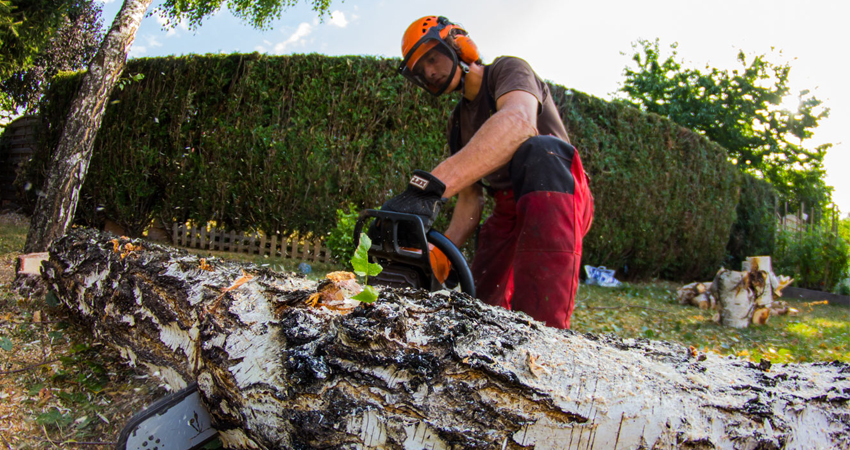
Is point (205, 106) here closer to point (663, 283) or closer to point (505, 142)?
point (505, 142)

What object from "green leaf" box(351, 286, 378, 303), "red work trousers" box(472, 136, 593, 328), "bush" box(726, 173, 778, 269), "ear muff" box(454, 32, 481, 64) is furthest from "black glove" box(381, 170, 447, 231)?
"bush" box(726, 173, 778, 269)

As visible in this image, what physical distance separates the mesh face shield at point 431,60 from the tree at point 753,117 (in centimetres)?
1837

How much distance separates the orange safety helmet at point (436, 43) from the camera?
217 centimetres

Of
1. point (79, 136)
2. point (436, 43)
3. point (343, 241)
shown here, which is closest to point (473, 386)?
point (436, 43)

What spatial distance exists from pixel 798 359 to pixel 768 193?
1152 cm

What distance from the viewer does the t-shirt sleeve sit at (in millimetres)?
2027

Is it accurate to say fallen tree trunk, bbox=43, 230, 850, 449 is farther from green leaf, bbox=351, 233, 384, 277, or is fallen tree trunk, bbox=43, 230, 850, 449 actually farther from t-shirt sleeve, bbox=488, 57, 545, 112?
t-shirt sleeve, bbox=488, 57, 545, 112

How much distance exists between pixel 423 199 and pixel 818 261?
985cm

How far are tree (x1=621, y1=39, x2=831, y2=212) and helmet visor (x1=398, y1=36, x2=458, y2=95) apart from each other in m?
18.4

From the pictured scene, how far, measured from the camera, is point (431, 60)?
225 cm

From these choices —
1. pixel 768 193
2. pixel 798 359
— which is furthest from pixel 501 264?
pixel 768 193

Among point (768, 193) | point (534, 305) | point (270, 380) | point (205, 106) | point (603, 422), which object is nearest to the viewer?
point (603, 422)

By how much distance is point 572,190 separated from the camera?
6.28 ft

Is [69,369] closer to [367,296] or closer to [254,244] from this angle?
[367,296]
